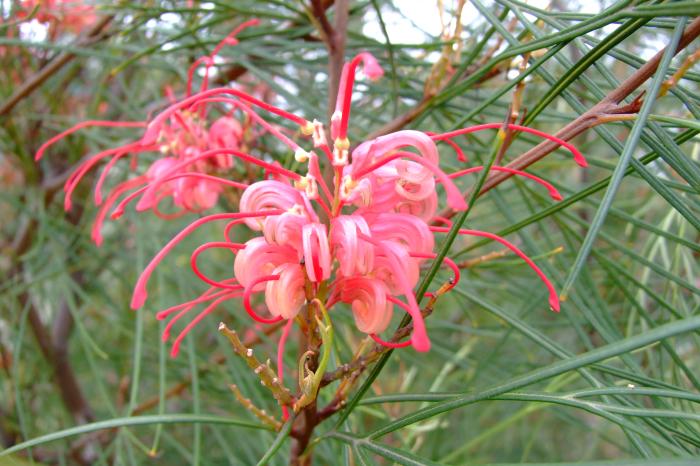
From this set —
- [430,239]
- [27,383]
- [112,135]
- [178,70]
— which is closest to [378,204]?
[430,239]

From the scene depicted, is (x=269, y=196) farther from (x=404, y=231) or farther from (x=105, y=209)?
(x=105, y=209)

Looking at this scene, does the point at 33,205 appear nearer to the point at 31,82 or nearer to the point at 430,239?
the point at 31,82

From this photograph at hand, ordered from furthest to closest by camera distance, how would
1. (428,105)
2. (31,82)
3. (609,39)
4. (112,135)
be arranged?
(112,135) < (31,82) < (428,105) < (609,39)

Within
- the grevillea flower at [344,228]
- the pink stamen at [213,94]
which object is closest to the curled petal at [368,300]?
the grevillea flower at [344,228]

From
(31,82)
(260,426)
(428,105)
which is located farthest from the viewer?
(31,82)

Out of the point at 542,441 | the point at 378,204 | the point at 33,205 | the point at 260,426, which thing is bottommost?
the point at 542,441

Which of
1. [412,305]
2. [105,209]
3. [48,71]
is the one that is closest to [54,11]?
[48,71]

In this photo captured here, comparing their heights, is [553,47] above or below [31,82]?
below

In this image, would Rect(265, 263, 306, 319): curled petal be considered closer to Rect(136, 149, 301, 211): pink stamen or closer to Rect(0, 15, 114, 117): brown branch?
Rect(136, 149, 301, 211): pink stamen
